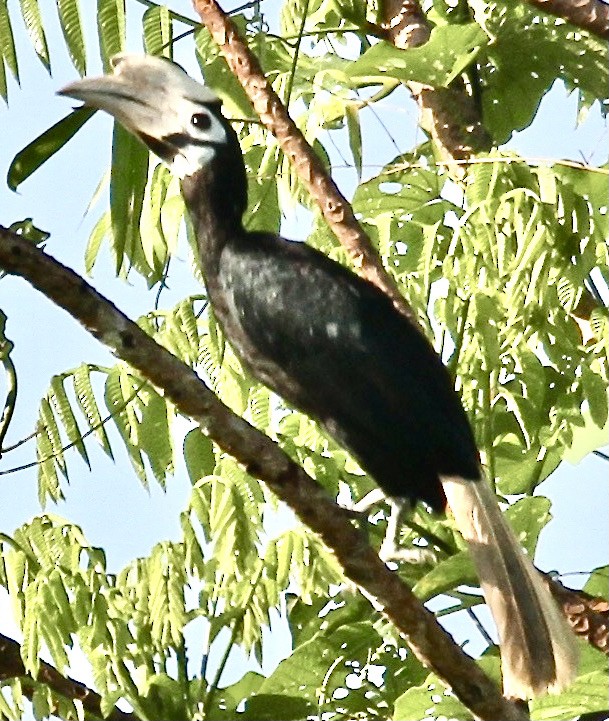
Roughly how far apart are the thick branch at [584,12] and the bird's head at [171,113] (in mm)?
826

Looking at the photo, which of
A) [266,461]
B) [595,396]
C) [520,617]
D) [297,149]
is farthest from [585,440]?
[266,461]

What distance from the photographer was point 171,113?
2541 mm

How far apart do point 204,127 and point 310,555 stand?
3.41 ft

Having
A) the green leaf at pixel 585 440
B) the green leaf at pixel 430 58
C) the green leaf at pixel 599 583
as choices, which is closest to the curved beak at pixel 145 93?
the green leaf at pixel 430 58

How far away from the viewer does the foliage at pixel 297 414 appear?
64.0 inches

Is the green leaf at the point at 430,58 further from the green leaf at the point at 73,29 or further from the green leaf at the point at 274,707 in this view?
the green leaf at the point at 274,707

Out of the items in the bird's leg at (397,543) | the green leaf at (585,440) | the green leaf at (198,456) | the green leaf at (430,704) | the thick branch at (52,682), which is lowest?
the green leaf at (430,704)

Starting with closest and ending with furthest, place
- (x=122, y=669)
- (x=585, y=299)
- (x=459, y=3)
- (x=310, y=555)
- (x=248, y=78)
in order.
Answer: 1. (x=122, y=669)
2. (x=310, y=555)
3. (x=248, y=78)
4. (x=585, y=299)
5. (x=459, y=3)

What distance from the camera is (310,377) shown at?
2.31m

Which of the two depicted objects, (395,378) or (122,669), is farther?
(395,378)

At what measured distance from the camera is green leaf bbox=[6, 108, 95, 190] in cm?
194

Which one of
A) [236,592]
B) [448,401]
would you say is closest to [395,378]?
[448,401]

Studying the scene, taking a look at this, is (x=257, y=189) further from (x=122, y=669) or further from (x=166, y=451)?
(x=122, y=669)

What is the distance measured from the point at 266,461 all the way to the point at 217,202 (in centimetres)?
103
